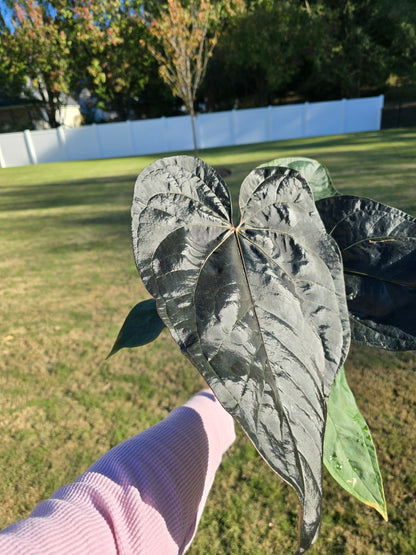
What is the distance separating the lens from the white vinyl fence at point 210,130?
13211 millimetres

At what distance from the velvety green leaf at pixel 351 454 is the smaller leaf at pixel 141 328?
0.24m

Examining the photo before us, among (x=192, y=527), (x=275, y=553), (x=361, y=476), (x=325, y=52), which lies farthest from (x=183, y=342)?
(x=325, y=52)

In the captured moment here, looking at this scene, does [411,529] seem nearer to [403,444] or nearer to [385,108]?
[403,444]

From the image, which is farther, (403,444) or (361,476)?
(403,444)

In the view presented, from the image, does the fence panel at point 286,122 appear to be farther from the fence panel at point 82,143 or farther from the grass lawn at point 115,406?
the grass lawn at point 115,406

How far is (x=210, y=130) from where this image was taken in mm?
13578

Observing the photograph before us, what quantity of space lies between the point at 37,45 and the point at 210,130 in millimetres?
6710

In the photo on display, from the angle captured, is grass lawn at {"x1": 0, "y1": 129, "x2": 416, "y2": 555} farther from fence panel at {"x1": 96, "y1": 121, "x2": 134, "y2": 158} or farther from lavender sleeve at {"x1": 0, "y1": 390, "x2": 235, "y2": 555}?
fence panel at {"x1": 96, "y1": 121, "x2": 134, "y2": 158}

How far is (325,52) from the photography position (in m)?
14.6

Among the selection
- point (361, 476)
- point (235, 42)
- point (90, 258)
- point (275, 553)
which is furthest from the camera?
point (235, 42)

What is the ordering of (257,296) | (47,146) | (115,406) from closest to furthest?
1. (257,296)
2. (115,406)
3. (47,146)

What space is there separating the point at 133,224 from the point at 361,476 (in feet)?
1.11

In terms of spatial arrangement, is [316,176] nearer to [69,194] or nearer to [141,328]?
[141,328]

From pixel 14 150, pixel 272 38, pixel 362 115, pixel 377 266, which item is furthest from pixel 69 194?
pixel 272 38
